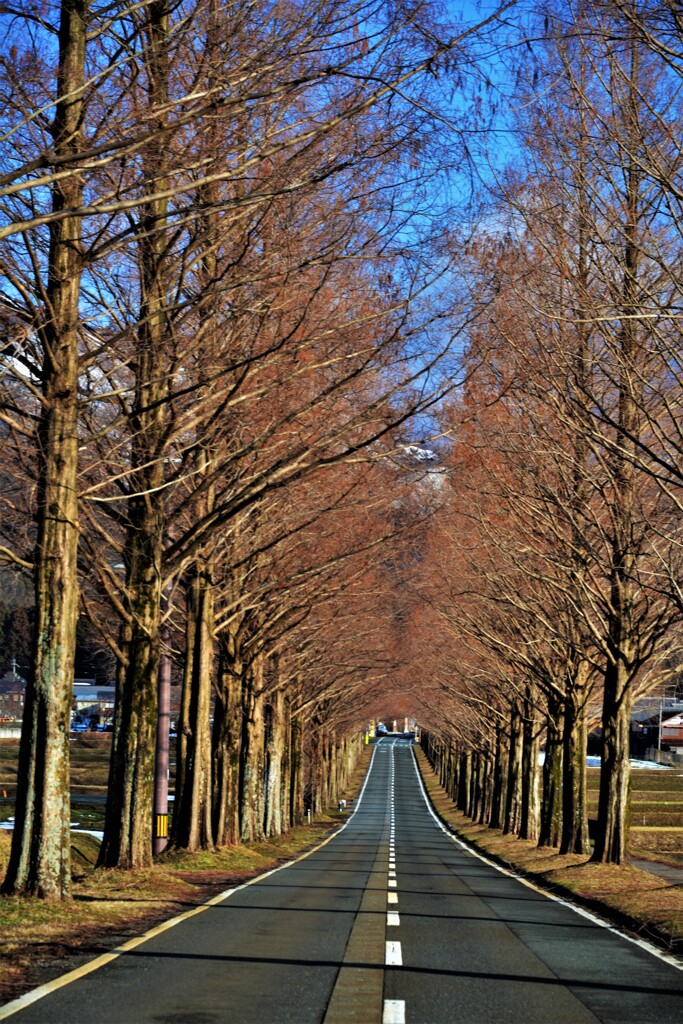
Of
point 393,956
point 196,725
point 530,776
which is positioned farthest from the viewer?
point 530,776

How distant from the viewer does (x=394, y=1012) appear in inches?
320

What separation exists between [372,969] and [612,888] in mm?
10851

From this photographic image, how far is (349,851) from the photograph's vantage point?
37.0 meters

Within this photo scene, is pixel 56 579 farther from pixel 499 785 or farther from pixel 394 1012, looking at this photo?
pixel 499 785

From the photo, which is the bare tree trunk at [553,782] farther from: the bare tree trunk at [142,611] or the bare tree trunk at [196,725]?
the bare tree trunk at [142,611]

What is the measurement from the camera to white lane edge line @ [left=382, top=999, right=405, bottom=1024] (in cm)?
782

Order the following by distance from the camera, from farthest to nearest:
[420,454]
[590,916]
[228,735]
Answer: [228,735], [420,454], [590,916]

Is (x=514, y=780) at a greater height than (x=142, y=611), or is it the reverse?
(x=142, y=611)

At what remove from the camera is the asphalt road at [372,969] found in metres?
8.04

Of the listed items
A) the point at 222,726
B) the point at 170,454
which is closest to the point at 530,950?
the point at 170,454

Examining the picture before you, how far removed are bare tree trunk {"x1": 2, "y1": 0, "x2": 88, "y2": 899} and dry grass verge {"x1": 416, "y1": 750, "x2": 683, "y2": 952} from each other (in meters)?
6.67

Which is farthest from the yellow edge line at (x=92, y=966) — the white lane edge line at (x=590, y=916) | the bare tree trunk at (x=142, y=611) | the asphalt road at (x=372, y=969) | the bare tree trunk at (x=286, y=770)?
the bare tree trunk at (x=286, y=770)

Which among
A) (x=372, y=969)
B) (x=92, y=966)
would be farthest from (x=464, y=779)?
(x=92, y=966)

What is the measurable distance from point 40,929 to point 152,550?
22.6 ft
